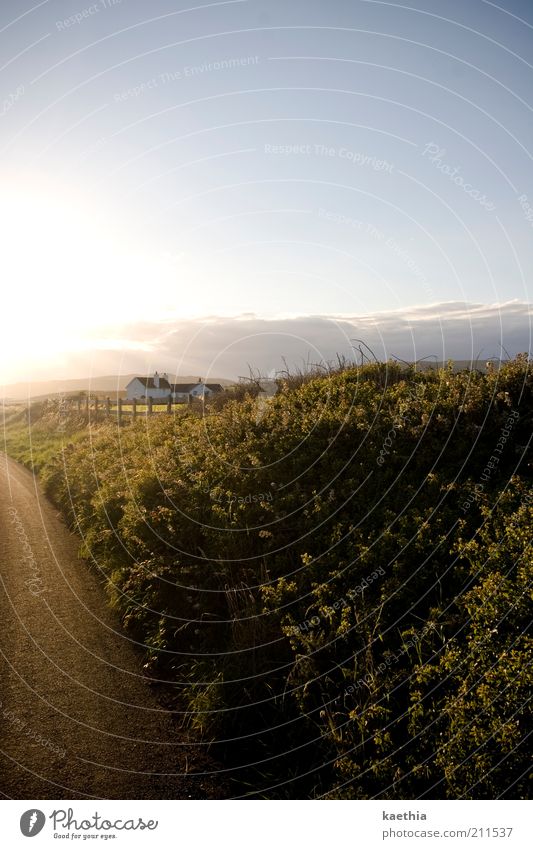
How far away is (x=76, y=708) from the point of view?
22.5ft

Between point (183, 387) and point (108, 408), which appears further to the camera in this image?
point (183, 387)

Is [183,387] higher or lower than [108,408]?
higher

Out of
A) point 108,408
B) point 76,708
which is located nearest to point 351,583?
point 76,708

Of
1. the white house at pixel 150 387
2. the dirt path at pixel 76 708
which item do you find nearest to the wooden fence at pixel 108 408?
the dirt path at pixel 76 708

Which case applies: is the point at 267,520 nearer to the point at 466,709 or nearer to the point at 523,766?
the point at 466,709

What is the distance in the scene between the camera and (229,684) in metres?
7.15

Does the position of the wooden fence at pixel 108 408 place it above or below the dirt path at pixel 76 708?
above

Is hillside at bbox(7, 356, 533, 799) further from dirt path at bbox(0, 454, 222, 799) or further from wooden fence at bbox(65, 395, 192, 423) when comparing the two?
wooden fence at bbox(65, 395, 192, 423)

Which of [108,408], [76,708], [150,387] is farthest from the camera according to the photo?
[150,387]

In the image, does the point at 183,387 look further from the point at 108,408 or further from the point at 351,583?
the point at 351,583

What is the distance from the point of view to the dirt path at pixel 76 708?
5726mm

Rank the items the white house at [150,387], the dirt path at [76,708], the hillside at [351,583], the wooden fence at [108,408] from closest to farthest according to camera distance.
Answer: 1. the hillside at [351,583]
2. the dirt path at [76,708]
3. the wooden fence at [108,408]
4. the white house at [150,387]

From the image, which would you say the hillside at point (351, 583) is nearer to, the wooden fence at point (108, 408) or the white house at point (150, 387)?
the wooden fence at point (108, 408)

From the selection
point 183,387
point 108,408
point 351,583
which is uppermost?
point 183,387
